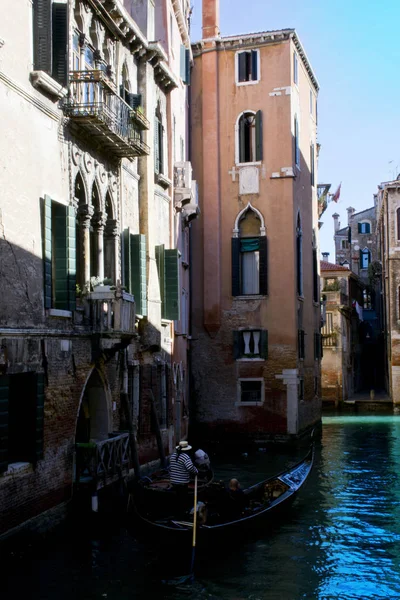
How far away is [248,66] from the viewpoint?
79.6ft

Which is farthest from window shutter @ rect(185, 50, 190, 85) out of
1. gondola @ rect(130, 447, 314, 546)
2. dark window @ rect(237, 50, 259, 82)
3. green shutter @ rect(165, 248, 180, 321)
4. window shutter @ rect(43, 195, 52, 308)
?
gondola @ rect(130, 447, 314, 546)

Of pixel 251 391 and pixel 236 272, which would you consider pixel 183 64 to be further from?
pixel 251 391

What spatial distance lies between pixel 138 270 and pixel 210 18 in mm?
12718

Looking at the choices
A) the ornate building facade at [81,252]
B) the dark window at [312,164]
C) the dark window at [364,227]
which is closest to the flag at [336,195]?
the dark window at [364,227]

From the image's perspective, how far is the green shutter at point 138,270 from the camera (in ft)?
50.5

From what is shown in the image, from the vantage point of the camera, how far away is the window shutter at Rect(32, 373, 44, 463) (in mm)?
10992

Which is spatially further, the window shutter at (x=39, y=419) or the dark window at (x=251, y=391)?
the dark window at (x=251, y=391)

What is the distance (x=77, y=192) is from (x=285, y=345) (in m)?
11.6

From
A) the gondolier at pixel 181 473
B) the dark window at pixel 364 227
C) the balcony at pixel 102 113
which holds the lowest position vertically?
the gondolier at pixel 181 473

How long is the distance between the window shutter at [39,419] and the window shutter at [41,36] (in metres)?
4.33

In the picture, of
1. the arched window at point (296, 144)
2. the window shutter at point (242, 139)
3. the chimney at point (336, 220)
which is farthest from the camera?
the chimney at point (336, 220)

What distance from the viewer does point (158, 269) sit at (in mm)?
17203

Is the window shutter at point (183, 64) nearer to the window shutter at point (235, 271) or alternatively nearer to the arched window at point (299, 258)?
the window shutter at point (235, 271)

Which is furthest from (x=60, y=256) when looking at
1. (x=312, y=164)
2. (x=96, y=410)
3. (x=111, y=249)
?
(x=312, y=164)
